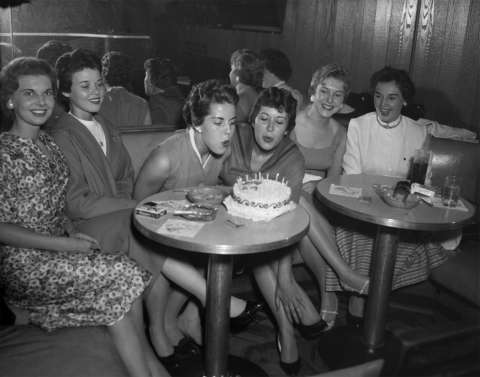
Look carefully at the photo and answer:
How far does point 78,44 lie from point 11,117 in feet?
9.13

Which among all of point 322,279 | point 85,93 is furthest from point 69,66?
point 322,279

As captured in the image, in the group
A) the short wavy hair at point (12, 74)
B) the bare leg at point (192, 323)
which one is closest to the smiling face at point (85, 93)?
the short wavy hair at point (12, 74)

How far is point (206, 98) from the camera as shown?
2.49 m

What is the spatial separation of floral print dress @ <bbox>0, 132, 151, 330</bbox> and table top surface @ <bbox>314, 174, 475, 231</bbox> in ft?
3.25

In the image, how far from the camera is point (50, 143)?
226 cm

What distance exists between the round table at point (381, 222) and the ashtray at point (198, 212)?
0.66 m

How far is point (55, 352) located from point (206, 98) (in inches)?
54.2

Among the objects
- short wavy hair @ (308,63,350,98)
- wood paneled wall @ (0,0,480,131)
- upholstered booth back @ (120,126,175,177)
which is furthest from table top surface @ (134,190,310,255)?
wood paneled wall @ (0,0,480,131)

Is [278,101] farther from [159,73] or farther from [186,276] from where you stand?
[159,73]

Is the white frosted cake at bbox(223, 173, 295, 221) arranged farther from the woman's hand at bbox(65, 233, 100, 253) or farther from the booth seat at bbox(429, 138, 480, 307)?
the booth seat at bbox(429, 138, 480, 307)

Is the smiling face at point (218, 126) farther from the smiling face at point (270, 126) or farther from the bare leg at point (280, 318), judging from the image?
the bare leg at point (280, 318)

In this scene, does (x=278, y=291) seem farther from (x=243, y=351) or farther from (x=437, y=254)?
(x=437, y=254)

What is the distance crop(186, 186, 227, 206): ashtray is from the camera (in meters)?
2.19

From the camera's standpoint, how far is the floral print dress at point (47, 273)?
189cm
